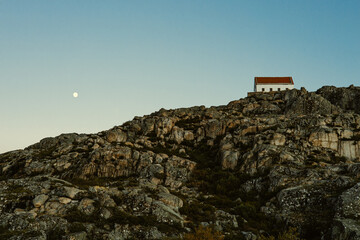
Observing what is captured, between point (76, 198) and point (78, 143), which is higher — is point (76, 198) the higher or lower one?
the lower one

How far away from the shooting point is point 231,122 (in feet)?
206

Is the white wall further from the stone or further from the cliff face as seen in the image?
the stone

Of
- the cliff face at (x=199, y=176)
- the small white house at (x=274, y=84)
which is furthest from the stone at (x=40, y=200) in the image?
the small white house at (x=274, y=84)

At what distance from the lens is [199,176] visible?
47250mm

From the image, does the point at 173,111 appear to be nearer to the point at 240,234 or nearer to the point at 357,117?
the point at 357,117

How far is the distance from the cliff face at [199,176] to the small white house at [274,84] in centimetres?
2438

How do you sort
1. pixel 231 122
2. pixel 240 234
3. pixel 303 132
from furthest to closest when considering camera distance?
pixel 231 122, pixel 303 132, pixel 240 234

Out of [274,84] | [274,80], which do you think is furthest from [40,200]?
[274,80]

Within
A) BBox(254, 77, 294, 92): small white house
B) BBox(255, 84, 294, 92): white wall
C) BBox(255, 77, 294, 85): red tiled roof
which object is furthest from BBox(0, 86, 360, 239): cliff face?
BBox(255, 77, 294, 85): red tiled roof

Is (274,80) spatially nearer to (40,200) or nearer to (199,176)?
(199,176)

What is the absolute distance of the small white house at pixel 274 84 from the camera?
104 metres

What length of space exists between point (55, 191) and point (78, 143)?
30.2 m

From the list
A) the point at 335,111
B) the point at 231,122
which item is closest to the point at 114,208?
the point at 231,122

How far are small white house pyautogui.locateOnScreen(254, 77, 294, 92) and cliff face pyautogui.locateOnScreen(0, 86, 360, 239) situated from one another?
80.0 ft
